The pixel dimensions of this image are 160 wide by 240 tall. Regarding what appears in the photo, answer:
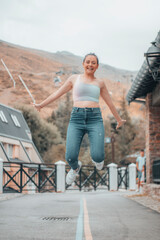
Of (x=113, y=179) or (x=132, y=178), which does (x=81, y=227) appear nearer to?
(x=113, y=179)

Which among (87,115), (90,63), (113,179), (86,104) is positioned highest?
(90,63)

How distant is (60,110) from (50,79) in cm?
1374

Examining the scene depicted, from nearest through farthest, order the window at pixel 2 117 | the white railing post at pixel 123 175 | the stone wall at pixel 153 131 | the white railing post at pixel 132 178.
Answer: the stone wall at pixel 153 131 → the white railing post at pixel 132 178 → the white railing post at pixel 123 175 → the window at pixel 2 117

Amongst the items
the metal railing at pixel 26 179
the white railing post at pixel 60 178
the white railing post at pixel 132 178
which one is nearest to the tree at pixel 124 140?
the metal railing at pixel 26 179

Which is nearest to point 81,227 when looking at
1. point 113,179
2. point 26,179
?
point 113,179

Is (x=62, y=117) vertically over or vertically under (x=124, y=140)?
over

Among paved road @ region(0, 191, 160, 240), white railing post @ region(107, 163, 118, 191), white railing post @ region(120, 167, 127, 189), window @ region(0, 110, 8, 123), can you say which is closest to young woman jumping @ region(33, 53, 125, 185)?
paved road @ region(0, 191, 160, 240)

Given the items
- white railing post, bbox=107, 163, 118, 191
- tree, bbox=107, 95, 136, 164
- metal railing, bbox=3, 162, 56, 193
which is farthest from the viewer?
tree, bbox=107, 95, 136, 164

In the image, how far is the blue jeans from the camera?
4.52 metres

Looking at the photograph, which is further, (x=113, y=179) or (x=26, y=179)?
(x=26, y=179)

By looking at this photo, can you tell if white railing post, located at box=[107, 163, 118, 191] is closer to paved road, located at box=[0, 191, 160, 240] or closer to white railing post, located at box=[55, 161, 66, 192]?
white railing post, located at box=[55, 161, 66, 192]

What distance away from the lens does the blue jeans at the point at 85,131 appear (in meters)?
4.52

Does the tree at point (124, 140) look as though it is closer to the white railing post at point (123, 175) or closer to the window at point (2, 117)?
the window at point (2, 117)

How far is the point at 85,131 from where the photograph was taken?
4.68 metres
